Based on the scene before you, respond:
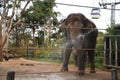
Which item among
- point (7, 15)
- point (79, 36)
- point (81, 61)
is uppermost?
point (7, 15)

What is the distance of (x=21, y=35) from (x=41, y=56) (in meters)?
0.96

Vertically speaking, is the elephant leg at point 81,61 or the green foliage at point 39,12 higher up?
the green foliage at point 39,12

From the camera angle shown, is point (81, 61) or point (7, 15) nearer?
point (81, 61)

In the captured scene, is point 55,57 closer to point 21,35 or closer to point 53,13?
point 21,35

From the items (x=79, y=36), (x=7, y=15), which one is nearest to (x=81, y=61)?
(x=79, y=36)

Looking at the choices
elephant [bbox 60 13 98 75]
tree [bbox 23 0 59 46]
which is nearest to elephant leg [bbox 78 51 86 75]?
elephant [bbox 60 13 98 75]

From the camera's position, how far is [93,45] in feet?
22.6

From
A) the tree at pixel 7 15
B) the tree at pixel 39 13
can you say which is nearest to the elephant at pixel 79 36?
the tree at pixel 7 15

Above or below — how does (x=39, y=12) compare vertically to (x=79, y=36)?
above

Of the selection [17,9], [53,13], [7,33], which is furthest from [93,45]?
[53,13]

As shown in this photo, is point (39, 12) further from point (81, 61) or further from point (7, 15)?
point (81, 61)

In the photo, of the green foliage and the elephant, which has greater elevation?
the green foliage

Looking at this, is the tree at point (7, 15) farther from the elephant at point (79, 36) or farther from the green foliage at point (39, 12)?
the elephant at point (79, 36)

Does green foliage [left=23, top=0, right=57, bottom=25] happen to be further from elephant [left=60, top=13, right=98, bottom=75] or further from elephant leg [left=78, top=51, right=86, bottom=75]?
elephant leg [left=78, top=51, right=86, bottom=75]
